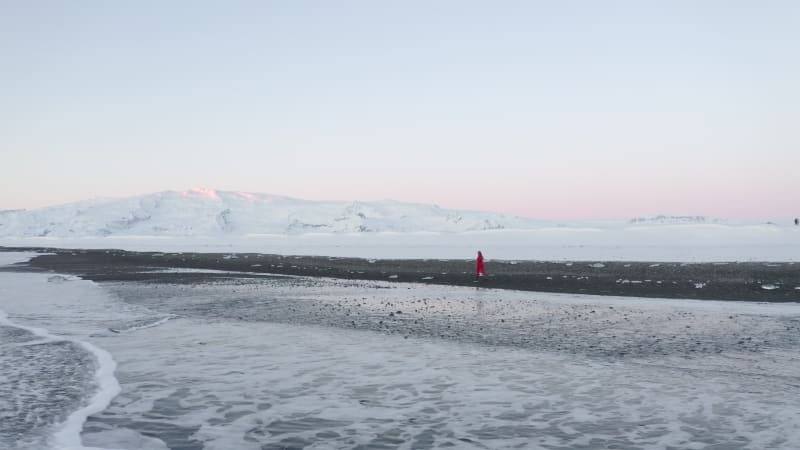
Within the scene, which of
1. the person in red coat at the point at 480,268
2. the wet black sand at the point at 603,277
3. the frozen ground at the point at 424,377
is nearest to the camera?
the frozen ground at the point at 424,377

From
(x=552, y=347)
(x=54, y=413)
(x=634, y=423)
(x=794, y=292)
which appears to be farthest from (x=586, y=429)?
(x=794, y=292)

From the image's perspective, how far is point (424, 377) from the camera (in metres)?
10.4

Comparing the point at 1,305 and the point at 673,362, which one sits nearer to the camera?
the point at 673,362

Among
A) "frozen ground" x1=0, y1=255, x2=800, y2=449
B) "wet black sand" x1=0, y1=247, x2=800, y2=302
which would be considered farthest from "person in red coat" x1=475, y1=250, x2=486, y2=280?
"frozen ground" x1=0, y1=255, x2=800, y2=449

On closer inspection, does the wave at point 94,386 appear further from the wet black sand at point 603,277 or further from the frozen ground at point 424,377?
the wet black sand at point 603,277

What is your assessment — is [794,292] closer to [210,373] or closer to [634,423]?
[634,423]

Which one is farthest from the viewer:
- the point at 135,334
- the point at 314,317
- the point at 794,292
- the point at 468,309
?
the point at 794,292

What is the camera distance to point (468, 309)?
20062 mm

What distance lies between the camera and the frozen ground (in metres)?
7.38

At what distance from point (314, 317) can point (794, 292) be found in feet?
56.8

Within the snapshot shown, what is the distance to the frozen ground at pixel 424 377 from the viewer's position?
738 cm

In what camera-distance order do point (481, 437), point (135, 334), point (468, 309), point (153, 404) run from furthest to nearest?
point (468, 309) → point (135, 334) → point (153, 404) → point (481, 437)

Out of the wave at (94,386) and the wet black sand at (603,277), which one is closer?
the wave at (94,386)

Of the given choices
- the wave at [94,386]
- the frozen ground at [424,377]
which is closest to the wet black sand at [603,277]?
the frozen ground at [424,377]
